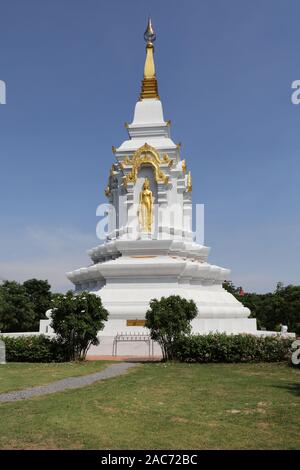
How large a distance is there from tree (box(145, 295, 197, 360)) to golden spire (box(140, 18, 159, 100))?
19.2m

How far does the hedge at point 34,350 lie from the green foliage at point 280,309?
26234 mm

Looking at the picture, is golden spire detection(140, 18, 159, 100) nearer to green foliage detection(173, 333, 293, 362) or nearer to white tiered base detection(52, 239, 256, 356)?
white tiered base detection(52, 239, 256, 356)

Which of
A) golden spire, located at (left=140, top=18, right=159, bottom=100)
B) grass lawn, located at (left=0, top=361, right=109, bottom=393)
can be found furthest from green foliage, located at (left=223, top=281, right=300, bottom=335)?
grass lawn, located at (left=0, top=361, right=109, bottom=393)

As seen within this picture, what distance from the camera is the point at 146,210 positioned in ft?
99.0

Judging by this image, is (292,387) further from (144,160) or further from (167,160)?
(144,160)

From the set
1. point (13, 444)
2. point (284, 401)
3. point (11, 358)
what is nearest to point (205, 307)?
point (11, 358)

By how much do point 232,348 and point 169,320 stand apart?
263cm

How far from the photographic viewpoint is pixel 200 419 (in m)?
9.18

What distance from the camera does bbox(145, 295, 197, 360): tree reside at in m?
18.9

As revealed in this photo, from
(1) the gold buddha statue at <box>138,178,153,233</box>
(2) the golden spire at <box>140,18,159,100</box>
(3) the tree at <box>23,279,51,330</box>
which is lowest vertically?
(3) the tree at <box>23,279,51,330</box>

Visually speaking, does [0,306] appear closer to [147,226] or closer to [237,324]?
[147,226]

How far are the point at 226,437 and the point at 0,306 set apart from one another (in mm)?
33420

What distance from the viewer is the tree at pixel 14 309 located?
134ft

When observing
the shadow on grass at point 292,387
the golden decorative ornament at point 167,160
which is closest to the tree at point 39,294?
the golden decorative ornament at point 167,160
